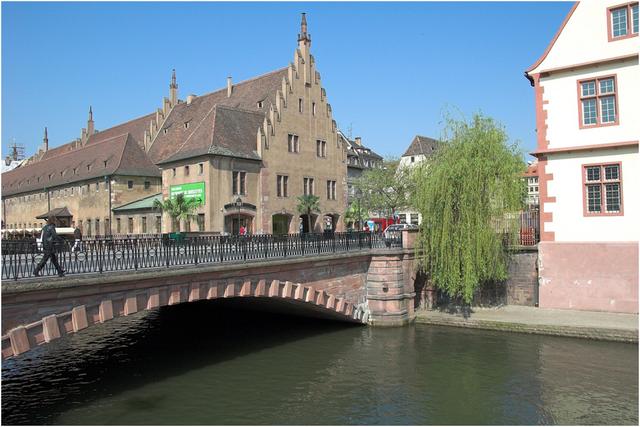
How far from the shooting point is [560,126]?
22000 millimetres

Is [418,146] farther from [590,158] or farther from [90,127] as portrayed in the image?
[590,158]

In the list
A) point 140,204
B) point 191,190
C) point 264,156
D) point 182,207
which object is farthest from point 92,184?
point 264,156

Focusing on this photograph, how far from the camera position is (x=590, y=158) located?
21172 millimetres

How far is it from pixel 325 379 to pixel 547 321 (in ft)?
32.3

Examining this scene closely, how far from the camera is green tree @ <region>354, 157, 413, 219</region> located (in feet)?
163

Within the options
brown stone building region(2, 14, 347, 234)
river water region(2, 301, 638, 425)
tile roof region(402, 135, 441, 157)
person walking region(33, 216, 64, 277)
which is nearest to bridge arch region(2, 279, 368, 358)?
person walking region(33, 216, 64, 277)

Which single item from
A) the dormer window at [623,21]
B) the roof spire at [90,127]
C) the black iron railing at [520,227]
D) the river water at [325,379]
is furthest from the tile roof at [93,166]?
the dormer window at [623,21]

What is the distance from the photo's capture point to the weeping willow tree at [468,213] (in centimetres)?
2214

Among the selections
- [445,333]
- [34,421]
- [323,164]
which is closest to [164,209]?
[323,164]

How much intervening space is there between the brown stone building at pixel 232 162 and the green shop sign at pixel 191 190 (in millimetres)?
68

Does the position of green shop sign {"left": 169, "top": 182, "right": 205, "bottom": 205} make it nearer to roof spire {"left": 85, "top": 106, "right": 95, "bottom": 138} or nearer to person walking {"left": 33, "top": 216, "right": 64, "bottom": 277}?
person walking {"left": 33, "top": 216, "right": 64, "bottom": 277}

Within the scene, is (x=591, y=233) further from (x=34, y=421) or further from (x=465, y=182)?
(x=34, y=421)

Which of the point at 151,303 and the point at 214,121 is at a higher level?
the point at 214,121

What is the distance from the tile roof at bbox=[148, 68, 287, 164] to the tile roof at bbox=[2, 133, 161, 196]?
1.49 m
